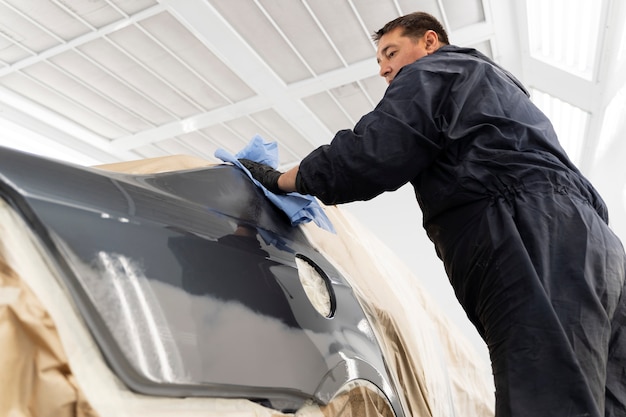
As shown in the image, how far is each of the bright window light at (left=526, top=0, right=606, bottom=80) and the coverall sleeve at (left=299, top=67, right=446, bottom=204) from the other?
2.63 metres

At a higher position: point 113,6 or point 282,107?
point 113,6


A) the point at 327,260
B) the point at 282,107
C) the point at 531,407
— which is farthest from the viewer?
the point at 282,107

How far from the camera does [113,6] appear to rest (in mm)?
3221

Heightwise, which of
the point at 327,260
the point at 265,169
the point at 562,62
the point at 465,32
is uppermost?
the point at 465,32

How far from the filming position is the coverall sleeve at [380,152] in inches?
41.4

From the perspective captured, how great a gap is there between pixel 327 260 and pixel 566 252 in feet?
1.48

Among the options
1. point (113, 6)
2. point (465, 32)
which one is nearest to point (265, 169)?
point (113, 6)

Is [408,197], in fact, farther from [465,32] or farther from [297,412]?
[297,412]

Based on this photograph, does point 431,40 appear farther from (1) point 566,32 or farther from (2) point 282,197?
(1) point 566,32

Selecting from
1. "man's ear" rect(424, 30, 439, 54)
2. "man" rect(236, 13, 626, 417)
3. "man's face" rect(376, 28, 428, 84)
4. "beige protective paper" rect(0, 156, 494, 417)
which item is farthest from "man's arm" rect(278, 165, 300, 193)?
"man's ear" rect(424, 30, 439, 54)

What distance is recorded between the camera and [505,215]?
1.01 metres

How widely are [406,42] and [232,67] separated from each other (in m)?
2.56

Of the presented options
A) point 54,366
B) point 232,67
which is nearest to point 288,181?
point 54,366

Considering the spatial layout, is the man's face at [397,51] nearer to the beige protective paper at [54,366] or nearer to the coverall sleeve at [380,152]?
the coverall sleeve at [380,152]
